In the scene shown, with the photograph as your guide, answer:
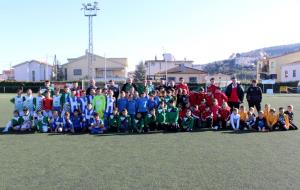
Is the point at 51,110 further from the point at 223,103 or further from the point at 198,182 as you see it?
the point at 198,182

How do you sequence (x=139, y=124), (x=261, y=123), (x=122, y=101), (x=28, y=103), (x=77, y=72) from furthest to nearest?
(x=77, y=72) < (x=28, y=103) < (x=122, y=101) < (x=261, y=123) < (x=139, y=124)

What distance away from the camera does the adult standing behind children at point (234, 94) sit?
1088 cm

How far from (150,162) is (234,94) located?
5.73 m

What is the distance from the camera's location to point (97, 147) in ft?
24.1

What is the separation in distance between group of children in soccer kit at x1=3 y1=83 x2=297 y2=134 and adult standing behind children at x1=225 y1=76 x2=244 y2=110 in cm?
41

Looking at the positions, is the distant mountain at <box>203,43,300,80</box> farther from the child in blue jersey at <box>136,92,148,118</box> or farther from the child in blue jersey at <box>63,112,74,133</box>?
the child in blue jersey at <box>63,112,74,133</box>

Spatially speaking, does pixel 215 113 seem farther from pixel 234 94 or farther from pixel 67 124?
pixel 67 124

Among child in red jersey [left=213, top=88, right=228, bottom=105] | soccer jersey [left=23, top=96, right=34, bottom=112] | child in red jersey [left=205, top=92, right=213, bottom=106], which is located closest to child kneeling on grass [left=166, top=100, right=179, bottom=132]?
child in red jersey [left=205, top=92, right=213, bottom=106]

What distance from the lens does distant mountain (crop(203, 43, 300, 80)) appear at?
97500 millimetres

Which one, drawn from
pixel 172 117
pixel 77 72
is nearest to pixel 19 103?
pixel 172 117

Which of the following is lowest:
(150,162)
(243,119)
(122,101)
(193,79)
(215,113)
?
(150,162)

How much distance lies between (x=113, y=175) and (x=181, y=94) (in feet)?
20.1

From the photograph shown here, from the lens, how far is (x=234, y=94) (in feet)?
36.1

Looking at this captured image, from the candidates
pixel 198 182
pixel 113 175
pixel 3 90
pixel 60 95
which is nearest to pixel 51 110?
pixel 60 95
